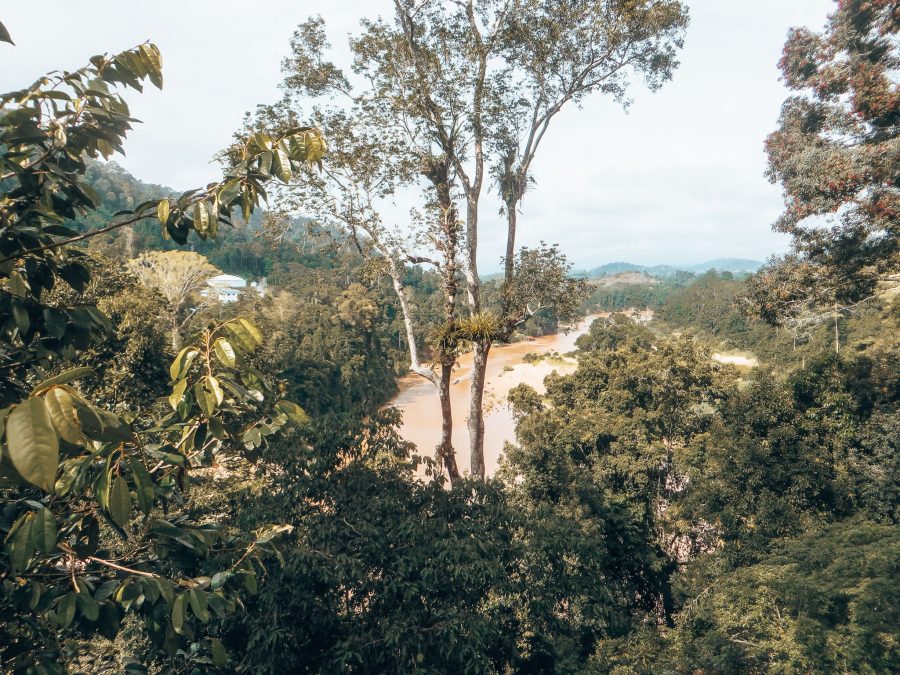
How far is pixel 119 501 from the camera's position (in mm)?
963

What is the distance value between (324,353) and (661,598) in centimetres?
1897

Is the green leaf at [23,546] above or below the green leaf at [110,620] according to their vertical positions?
above

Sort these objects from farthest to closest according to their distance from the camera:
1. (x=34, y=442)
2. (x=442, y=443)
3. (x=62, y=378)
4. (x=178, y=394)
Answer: (x=442, y=443), (x=178, y=394), (x=62, y=378), (x=34, y=442)

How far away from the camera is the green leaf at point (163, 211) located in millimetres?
1428

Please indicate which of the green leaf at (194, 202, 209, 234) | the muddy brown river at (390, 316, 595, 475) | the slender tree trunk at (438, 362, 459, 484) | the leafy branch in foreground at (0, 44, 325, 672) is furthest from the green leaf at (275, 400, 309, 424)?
the muddy brown river at (390, 316, 595, 475)

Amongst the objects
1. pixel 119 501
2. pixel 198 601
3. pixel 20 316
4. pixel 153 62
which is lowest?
pixel 198 601

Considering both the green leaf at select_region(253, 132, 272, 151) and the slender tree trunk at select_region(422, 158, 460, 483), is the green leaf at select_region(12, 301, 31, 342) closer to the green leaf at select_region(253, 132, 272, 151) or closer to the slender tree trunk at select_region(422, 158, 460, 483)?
the green leaf at select_region(253, 132, 272, 151)

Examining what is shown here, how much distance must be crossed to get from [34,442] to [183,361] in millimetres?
508

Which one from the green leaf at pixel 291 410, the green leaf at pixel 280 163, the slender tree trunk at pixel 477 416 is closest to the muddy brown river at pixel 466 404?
the slender tree trunk at pixel 477 416

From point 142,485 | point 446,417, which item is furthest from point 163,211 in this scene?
point 446,417

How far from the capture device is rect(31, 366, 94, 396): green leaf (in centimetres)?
75

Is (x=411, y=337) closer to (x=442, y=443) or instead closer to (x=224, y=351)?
(x=442, y=443)

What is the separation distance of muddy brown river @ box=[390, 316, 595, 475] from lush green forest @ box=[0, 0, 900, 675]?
766 cm

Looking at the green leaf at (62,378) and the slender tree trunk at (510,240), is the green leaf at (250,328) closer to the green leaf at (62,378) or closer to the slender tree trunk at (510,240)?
the green leaf at (62,378)
